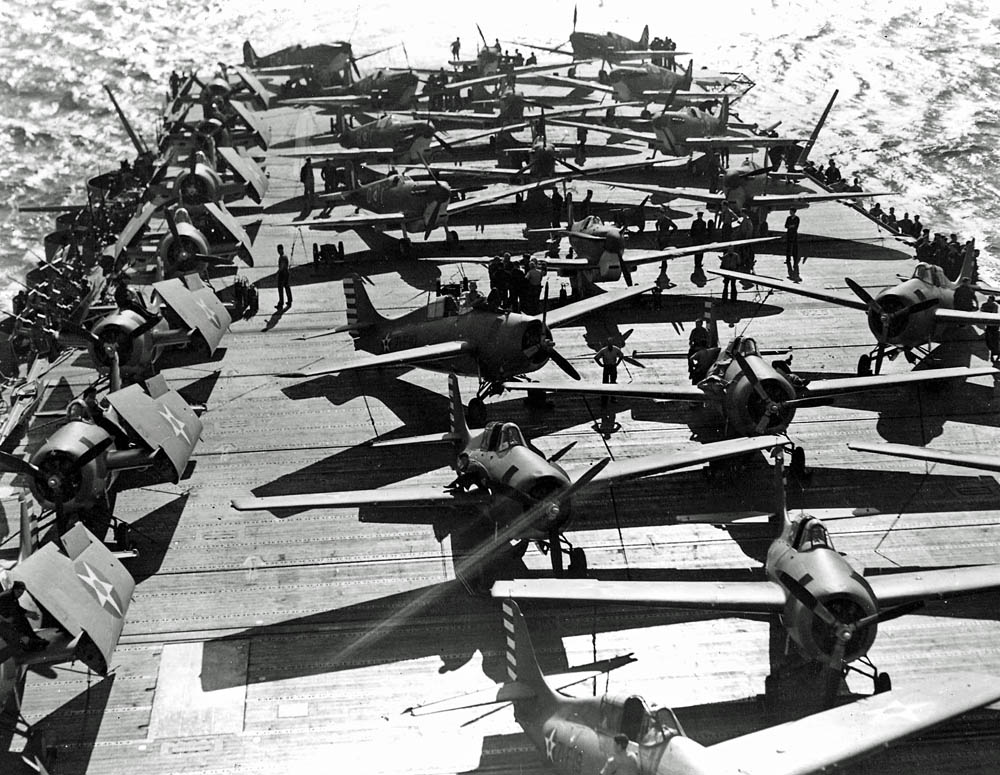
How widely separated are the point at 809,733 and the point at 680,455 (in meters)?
9.91

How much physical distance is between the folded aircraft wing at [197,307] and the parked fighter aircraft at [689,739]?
65.4ft

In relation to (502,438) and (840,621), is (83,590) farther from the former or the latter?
(840,621)

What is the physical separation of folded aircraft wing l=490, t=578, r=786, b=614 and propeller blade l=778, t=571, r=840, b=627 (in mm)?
300

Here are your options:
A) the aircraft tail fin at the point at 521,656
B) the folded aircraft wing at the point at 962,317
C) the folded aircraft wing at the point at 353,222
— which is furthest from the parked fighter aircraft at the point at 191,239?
the folded aircraft wing at the point at 962,317

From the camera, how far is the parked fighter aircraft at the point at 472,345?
108ft

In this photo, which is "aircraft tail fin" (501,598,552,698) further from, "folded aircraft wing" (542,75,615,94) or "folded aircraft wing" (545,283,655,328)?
"folded aircraft wing" (542,75,615,94)

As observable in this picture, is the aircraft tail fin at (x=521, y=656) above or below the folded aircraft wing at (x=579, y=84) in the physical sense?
below

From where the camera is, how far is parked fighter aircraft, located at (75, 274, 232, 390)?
34.6m

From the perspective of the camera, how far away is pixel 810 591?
2116cm

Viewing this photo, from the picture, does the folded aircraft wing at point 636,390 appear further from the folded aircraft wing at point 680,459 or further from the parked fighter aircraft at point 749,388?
the folded aircraft wing at point 680,459

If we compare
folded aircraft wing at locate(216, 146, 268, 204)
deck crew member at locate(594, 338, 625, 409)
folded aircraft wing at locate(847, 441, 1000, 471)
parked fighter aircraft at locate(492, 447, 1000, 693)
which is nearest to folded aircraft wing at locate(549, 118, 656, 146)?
folded aircraft wing at locate(216, 146, 268, 204)

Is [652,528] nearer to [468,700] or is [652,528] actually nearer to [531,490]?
[531,490]

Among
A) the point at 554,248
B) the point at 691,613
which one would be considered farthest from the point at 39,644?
the point at 554,248

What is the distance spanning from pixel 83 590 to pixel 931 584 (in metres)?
18.0
